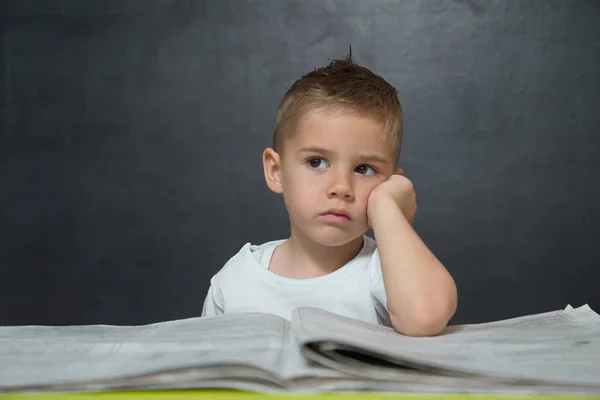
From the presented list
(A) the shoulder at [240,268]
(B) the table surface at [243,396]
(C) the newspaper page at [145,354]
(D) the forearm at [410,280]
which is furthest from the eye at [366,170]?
(B) the table surface at [243,396]

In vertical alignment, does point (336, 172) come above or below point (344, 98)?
below

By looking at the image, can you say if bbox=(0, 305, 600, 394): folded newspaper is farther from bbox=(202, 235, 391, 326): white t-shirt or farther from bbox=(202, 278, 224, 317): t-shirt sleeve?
bbox=(202, 278, 224, 317): t-shirt sleeve

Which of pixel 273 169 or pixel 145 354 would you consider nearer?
pixel 145 354

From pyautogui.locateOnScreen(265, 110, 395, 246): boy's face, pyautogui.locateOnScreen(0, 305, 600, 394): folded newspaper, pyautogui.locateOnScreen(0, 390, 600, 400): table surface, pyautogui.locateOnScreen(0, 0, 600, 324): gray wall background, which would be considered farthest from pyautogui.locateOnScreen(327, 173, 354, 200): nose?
pyautogui.locateOnScreen(0, 0, 600, 324): gray wall background

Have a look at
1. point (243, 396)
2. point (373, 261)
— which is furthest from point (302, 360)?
point (373, 261)

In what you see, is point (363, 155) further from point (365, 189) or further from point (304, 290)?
point (304, 290)

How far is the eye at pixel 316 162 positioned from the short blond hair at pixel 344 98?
0.07 meters

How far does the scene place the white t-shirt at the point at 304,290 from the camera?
121cm

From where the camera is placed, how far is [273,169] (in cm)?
135

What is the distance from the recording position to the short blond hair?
3.87 ft

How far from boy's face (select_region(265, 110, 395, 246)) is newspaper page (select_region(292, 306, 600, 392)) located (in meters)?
0.30

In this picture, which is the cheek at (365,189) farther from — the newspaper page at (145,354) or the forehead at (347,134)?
the newspaper page at (145,354)

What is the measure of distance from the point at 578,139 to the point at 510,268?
0.38 metres

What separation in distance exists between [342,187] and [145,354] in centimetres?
49
